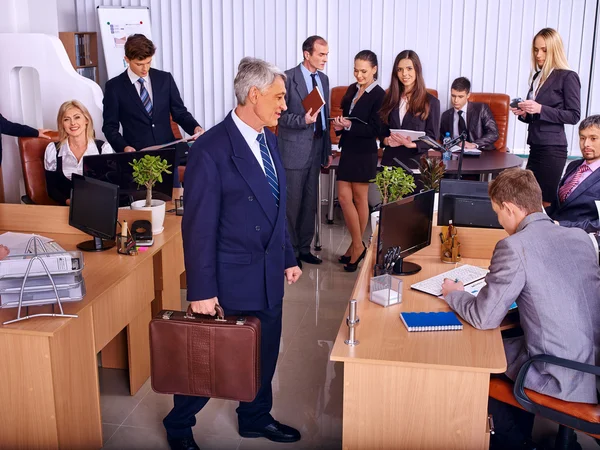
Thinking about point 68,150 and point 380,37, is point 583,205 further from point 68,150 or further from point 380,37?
point 380,37

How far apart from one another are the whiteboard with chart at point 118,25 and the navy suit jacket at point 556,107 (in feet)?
15.2

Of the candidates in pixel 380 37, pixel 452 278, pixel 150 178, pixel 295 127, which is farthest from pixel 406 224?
pixel 380 37

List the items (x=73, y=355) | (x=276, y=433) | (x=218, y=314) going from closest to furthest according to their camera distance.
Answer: (x=218, y=314) → (x=73, y=355) → (x=276, y=433)

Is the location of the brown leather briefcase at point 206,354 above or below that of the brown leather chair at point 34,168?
below

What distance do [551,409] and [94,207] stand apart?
2.46 meters

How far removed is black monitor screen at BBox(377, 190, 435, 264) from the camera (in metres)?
3.35

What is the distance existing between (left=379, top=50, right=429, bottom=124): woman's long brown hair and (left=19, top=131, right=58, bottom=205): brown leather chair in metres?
2.48

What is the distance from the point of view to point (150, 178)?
4180mm

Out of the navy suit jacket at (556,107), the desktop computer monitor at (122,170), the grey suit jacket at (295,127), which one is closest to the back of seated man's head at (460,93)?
the navy suit jacket at (556,107)

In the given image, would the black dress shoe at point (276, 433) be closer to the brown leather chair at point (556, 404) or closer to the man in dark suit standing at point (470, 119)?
the brown leather chair at point (556, 404)

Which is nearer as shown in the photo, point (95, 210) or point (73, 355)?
point (73, 355)

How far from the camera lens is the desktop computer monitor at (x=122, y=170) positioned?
414 cm

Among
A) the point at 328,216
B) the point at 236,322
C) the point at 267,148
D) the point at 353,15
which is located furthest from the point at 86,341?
the point at 353,15

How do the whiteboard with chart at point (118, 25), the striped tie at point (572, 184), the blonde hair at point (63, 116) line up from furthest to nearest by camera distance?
the whiteboard with chart at point (118, 25), the blonde hair at point (63, 116), the striped tie at point (572, 184)
